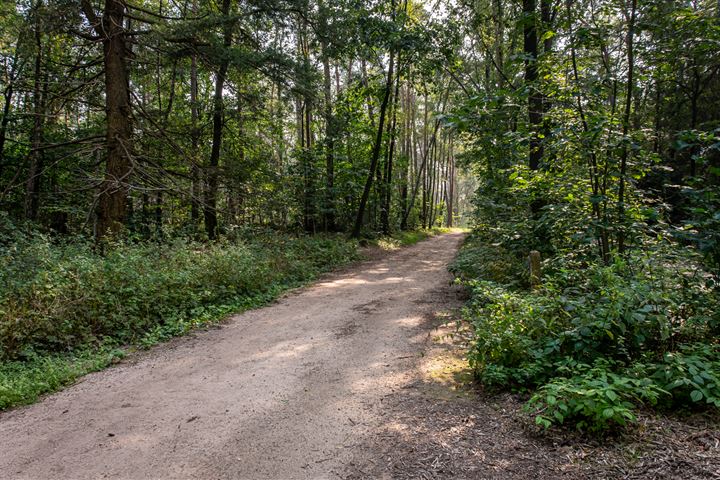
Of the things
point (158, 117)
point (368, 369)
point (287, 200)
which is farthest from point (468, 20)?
point (368, 369)

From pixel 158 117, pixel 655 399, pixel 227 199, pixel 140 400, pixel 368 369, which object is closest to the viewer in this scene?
pixel 655 399

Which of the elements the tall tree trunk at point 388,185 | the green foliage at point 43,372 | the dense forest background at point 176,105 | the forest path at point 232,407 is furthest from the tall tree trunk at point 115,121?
the tall tree trunk at point 388,185

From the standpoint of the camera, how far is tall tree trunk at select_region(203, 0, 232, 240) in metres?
9.95

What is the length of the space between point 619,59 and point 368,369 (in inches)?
226

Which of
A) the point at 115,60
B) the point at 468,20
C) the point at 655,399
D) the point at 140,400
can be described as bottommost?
the point at 140,400

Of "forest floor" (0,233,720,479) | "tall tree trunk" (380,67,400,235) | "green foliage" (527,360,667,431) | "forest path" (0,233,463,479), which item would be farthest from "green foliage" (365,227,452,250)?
"green foliage" (527,360,667,431)

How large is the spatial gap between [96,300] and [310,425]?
4.43m

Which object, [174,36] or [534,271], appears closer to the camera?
[534,271]

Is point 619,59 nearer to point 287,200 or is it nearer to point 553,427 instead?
point 553,427

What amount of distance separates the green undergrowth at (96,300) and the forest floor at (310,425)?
461mm

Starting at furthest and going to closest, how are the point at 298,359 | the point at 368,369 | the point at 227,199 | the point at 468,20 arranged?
the point at 468,20 < the point at 227,199 < the point at 298,359 < the point at 368,369

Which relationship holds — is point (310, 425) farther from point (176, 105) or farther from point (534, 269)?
point (176, 105)

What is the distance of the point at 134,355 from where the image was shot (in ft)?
17.7

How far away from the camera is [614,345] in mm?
3613
